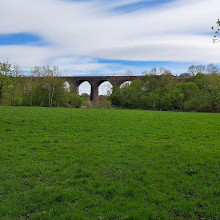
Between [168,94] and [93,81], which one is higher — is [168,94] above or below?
below

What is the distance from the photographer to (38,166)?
724 centimetres

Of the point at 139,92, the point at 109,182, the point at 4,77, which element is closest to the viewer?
the point at 109,182

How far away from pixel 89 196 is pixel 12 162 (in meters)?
3.95

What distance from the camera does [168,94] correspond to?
163ft

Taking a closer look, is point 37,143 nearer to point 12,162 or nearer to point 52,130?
point 12,162

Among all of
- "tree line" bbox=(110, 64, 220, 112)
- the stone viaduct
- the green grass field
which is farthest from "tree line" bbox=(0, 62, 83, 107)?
the green grass field

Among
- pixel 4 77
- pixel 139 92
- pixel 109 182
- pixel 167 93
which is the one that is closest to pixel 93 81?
pixel 139 92

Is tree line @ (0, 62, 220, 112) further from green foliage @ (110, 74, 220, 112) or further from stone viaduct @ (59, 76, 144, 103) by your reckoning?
stone viaduct @ (59, 76, 144, 103)

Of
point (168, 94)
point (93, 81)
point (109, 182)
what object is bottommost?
point (109, 182)

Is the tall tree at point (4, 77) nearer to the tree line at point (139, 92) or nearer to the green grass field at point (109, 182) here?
the green grass field at point (109, 182)

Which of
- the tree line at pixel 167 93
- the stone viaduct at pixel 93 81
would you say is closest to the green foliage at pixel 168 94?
the tree line at pixel 167 93

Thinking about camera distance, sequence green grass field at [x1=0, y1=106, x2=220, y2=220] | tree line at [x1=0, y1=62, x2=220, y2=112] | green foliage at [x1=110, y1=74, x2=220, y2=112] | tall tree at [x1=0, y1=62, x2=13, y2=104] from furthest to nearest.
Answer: tree line at [x1=0, y1=62, x2=220, y2=112] → green foliage at [x1=110, y1=74, x2=220, y2=112] → tall tree at [x1=0, y1=62, x2=13, y2=104] → green grass field at [x1=0, y1=106, x2=220, y2=220]

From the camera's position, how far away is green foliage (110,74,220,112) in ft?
142

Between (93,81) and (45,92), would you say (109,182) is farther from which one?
(93,81)
